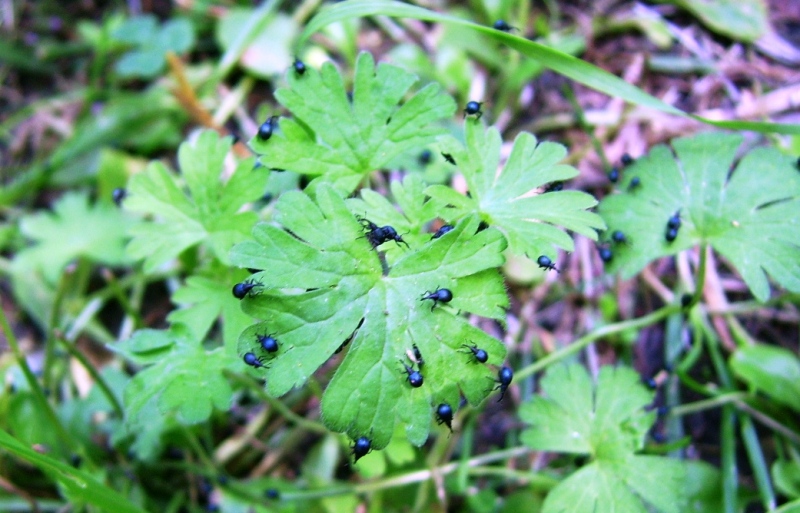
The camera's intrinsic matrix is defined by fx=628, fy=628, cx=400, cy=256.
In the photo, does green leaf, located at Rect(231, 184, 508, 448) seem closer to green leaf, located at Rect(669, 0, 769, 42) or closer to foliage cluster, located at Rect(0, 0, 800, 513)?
foliage cluster, located at Rect(0, 0, 800, 513)

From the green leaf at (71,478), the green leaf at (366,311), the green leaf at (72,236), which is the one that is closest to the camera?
the green leaf at (366,311)

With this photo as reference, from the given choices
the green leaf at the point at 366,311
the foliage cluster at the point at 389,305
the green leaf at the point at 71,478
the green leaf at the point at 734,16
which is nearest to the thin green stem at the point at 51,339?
the foliage cluster at the point at 389,305

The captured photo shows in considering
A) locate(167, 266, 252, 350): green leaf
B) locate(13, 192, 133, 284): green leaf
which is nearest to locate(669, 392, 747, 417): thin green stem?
locate(167, 266, 252, 350): green leaf

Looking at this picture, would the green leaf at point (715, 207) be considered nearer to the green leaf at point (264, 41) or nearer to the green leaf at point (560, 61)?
the green leaf at point (560, 61)

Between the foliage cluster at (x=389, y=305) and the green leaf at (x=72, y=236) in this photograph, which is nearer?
the foliage cluster at (x=389, y=305)

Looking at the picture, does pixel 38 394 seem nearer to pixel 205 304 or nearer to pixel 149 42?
pixel 205 304

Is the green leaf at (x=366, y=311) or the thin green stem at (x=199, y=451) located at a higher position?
the green leaf at (x=366, y=311)
